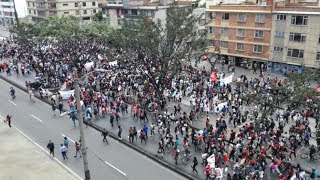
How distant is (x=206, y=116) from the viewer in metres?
34.1

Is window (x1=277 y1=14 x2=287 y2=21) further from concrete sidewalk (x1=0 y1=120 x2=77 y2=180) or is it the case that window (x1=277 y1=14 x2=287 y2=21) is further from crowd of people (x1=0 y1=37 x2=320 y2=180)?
concrete sidewalk (x1=0 y1=120 x2=77 y2=180)

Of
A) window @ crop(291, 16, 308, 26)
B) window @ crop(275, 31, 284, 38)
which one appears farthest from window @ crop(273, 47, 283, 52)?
window @ crop(291, 16, 308, 26)

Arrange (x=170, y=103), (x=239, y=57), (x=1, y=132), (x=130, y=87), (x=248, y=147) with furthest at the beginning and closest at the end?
1. (x=239, y=57)
2. (x=130, y=87)
3. (x=170, y=103)
4. (x=1, y=132)
5. (x=248, y=147)

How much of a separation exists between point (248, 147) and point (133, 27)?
1701 cm

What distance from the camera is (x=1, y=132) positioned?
105 feet

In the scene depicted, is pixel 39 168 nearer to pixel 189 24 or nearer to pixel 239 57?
pixel 189 24

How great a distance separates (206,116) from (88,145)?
457 inches

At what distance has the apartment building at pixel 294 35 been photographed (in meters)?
42.0

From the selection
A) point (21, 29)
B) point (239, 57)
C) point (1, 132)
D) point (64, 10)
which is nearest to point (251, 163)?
point (1, 132)

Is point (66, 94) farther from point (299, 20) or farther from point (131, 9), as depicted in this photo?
point (131, 9)

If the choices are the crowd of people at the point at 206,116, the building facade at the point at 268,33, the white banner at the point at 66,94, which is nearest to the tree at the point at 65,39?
the crowd of people at the point at 206,116

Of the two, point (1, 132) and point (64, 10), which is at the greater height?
point (64, 10)

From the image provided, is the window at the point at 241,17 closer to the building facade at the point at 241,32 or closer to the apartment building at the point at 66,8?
the building facade at the point at 241,32

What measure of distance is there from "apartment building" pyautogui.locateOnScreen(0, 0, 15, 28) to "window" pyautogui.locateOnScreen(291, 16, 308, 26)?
89.9m
